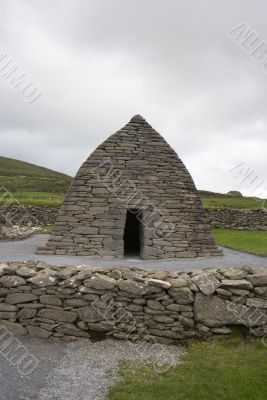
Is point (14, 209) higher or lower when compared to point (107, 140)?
lower

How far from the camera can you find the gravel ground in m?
5.05

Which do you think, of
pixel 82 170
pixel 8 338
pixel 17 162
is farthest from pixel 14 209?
pixel 17 162

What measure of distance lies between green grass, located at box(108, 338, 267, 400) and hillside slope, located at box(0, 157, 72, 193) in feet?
146

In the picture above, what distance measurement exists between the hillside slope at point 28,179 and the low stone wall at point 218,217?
2071 centimetres

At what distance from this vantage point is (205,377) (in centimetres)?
550

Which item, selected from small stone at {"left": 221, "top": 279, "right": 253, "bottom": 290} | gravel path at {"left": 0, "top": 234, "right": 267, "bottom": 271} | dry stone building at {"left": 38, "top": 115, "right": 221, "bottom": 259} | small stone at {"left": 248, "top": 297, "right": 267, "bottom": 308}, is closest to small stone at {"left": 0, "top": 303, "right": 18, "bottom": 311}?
small stone at {"left": 221, "top": 279, "right": 253, "bottom": 290}

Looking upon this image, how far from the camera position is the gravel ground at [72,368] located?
16.6 ft

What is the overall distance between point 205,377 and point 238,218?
2345cm

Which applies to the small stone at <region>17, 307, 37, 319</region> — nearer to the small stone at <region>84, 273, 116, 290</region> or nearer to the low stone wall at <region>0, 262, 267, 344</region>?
the low stone wall at <region>0, 262, 267, 344</region>

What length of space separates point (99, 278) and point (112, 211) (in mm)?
7791

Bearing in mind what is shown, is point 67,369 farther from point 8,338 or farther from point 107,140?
point 107,140

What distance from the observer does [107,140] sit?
15008 mm

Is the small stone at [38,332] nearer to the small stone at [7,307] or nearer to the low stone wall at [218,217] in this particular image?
the small stone at [7,307]

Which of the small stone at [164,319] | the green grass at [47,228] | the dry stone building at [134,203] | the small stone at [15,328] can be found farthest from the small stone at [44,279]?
the green grass at [47,228]
